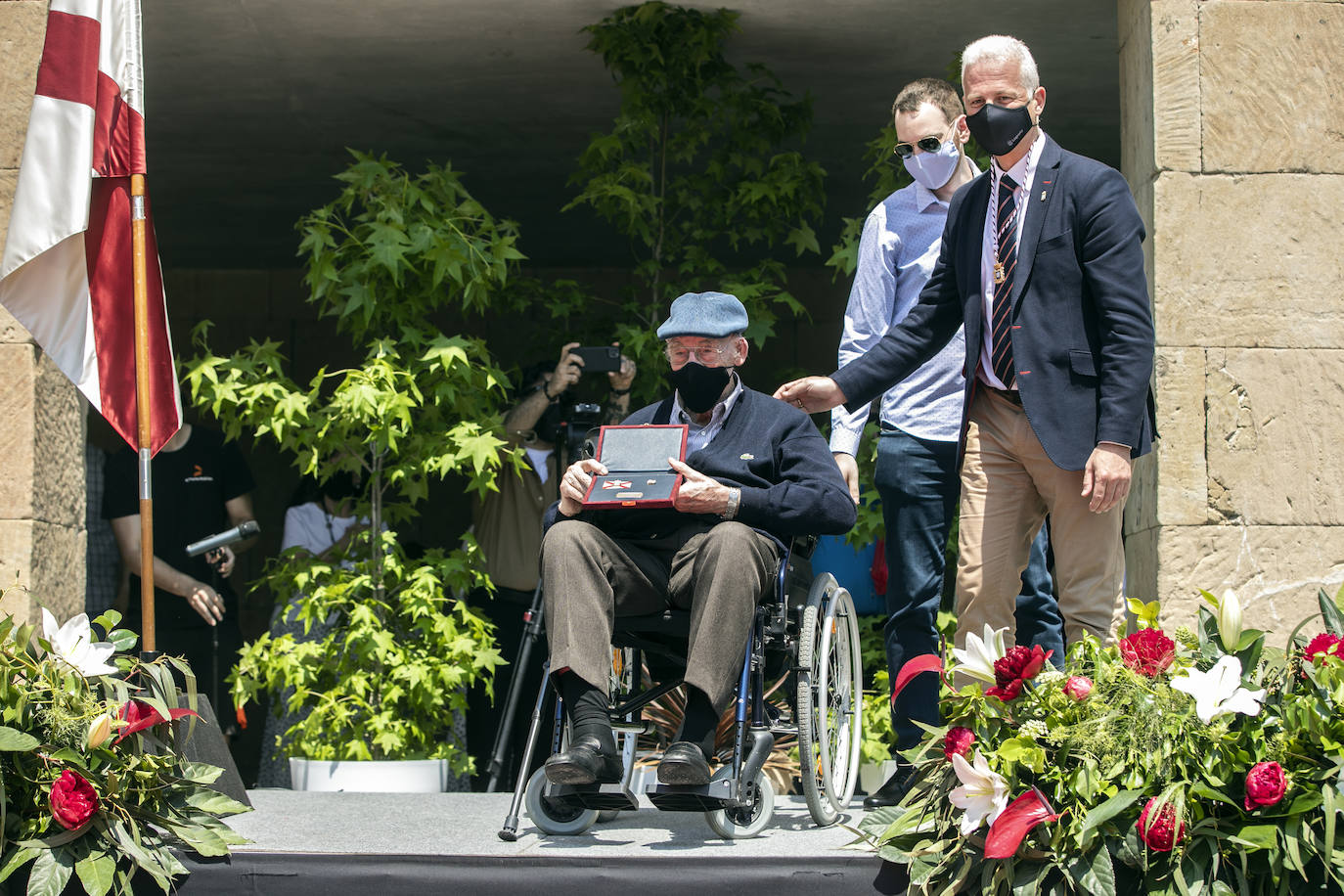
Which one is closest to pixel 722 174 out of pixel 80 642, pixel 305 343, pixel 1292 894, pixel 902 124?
pixel 902 124

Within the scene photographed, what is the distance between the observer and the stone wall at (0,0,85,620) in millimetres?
4309

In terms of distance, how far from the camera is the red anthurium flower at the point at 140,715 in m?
2.83

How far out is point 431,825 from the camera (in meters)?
3.43

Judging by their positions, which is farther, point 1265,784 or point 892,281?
point 892,281

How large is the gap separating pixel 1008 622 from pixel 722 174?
299 cm

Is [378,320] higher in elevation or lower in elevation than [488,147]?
lower

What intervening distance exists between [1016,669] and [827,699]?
1.07m

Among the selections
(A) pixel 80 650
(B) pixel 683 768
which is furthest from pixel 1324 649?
(A) pixel 80 650

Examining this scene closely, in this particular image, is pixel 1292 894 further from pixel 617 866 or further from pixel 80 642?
pixel 80 642

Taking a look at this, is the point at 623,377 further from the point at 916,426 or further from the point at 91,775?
the point at 91,775

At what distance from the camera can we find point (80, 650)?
9.59 feet

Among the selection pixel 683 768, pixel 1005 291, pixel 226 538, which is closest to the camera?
pixel 683 768

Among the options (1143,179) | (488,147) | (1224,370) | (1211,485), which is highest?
(488,147)

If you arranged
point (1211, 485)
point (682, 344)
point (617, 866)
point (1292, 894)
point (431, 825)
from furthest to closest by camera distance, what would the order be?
point (1211, 485)
point (682, 344)
point (431, 825)
point (617, 866)
point (1292, 894)
